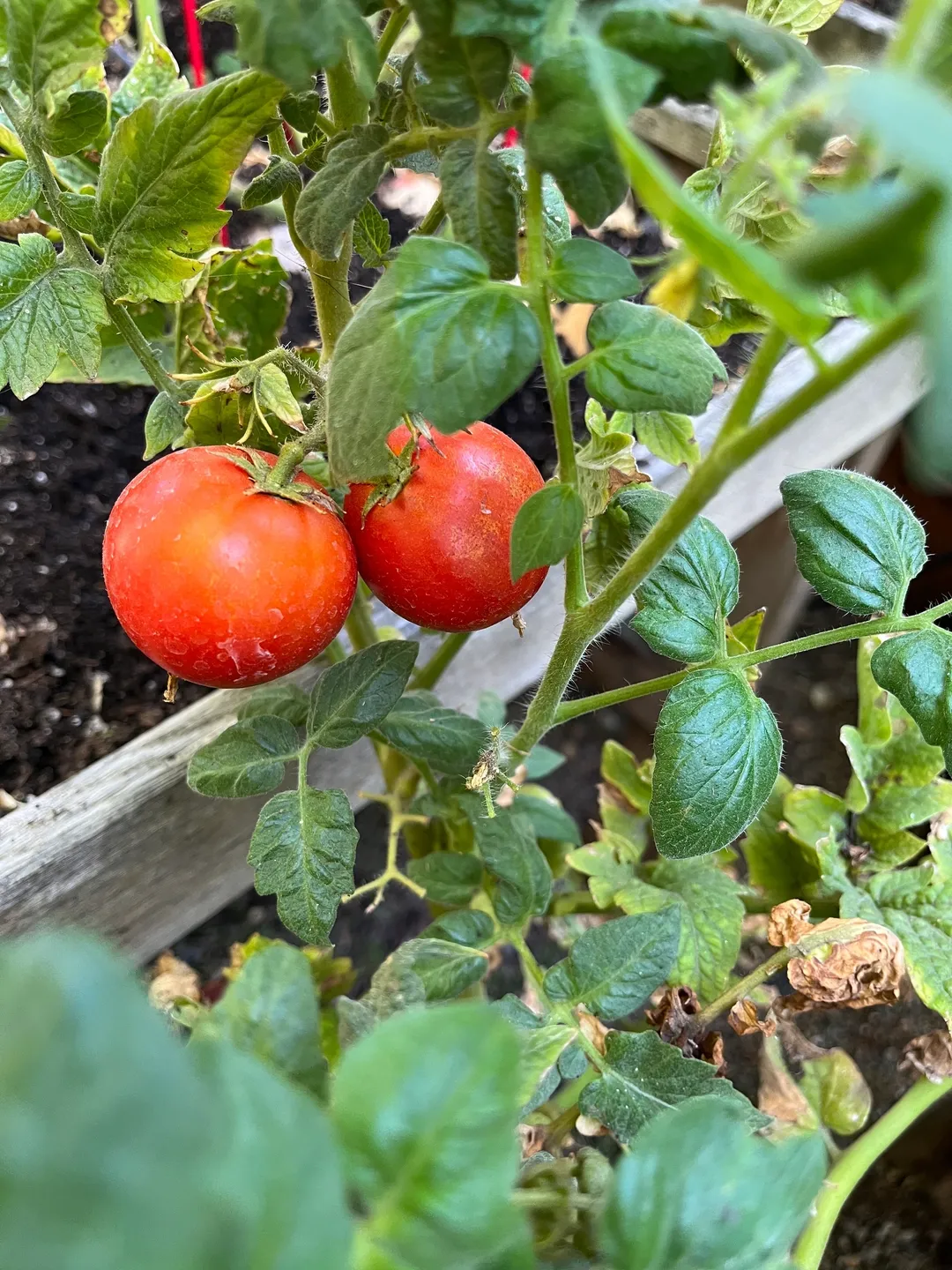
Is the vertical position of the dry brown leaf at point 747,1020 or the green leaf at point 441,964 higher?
the green leaf at point 441,964

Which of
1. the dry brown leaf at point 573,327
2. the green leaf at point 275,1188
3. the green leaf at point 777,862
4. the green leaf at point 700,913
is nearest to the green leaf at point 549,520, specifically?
the green leaf at point 275,1188

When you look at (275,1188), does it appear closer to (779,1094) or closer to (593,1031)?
(593,1031)

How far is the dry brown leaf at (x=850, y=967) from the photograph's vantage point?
512mm

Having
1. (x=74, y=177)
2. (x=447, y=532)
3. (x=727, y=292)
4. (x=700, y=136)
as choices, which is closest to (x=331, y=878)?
(x=447, y=532)

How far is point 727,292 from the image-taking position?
53cm

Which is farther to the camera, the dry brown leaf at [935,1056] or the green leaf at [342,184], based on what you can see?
the dry brown leaf at [935,1056]

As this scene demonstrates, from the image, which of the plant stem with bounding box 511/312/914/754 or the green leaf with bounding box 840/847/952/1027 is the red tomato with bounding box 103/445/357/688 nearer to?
the plant stem with bounding box 511/312/914/754

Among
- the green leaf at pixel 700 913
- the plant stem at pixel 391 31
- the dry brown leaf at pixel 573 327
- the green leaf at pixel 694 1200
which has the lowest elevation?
the green leaf at pixel 700 913

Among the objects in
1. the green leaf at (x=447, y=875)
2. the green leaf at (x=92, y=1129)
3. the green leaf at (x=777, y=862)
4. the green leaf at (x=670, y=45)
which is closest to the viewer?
the green leaf at (x=92, y=1129)

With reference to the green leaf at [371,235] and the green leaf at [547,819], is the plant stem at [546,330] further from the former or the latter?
the green leaf at [547,819]

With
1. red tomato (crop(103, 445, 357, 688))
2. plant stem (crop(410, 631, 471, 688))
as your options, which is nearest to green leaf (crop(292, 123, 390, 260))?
red tomato (crop(103, 445, 357, 688))

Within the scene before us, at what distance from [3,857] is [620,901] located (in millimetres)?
396

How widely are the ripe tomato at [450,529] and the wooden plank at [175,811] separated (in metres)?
0.26

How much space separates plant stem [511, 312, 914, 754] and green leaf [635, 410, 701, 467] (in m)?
0.19
